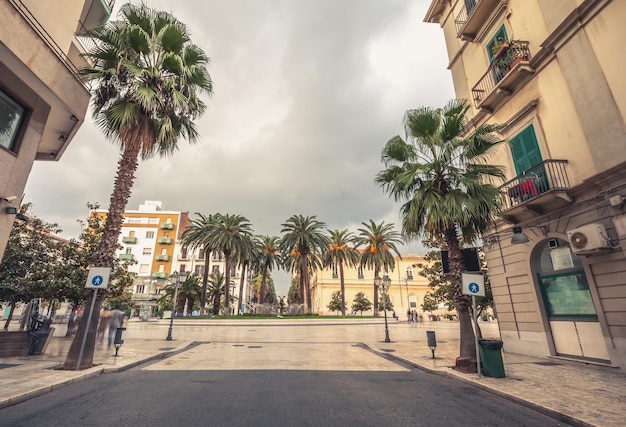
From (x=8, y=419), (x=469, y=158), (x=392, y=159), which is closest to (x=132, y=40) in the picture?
(x=392, y=159)

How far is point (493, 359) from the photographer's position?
8.02 m

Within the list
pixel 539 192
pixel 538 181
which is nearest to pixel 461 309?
pixel 539 192

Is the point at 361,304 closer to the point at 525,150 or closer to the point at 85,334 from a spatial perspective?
the point at 525,150

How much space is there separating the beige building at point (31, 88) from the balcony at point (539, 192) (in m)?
14.8

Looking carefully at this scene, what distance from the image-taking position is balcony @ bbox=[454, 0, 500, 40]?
539 inches

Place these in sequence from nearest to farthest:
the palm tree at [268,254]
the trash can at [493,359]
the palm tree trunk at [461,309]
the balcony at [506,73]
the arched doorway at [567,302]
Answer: the trash can at [493,359] < the palm tree trunk at [461,309] < the arched doorway at [567,302] < the balcony at [506,73] < the palm tree at [268,254]

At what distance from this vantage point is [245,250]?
133 ft

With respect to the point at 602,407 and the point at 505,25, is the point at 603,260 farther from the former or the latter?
the point at 505,25

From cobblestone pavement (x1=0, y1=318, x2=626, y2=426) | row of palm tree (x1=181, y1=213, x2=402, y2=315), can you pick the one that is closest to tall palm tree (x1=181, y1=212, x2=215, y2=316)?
row of palm tree (x1=181, y1=213, x2=402, y2=315)

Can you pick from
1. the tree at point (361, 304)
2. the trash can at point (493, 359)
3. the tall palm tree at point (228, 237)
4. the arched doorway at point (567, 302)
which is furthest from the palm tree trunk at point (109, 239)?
the tree at point (361, 304)

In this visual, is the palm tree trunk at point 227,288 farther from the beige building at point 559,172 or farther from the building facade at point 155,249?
the beige building at point 559,172

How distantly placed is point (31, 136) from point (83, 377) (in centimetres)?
737

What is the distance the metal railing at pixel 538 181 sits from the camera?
393 inches

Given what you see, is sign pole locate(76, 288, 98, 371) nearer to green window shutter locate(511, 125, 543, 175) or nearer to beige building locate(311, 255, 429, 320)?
green window shutter locate(511, 125, 543, 175)
